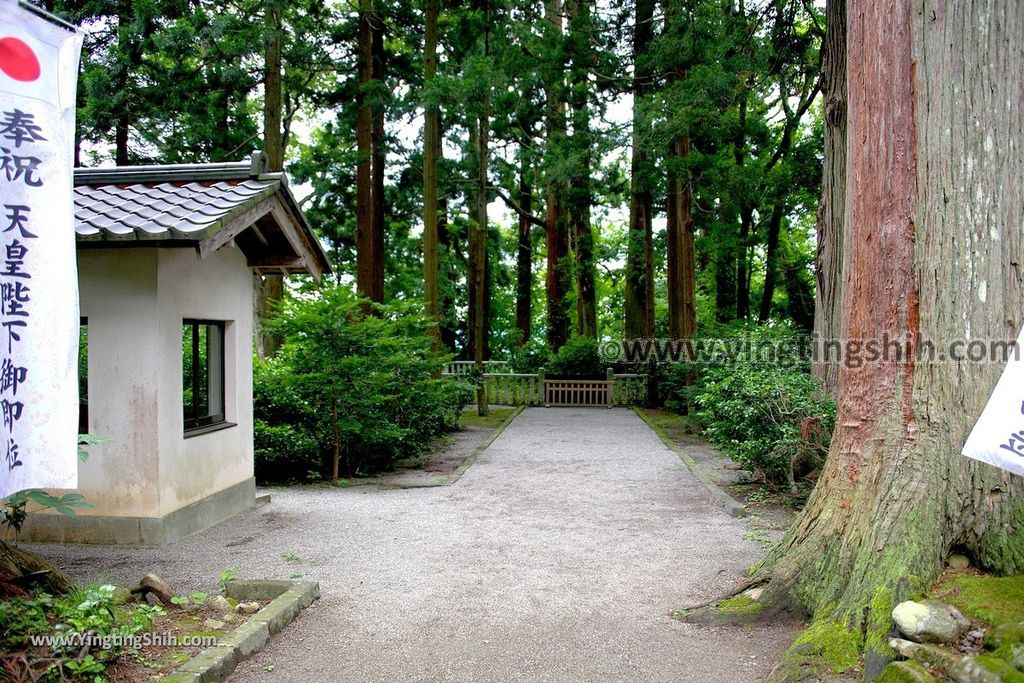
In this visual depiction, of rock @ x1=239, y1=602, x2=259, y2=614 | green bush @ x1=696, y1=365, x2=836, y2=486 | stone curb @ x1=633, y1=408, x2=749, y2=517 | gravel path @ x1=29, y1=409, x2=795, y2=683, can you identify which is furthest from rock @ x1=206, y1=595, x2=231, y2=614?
green bush @ x1=696, y1=365, x2=836, y2=486

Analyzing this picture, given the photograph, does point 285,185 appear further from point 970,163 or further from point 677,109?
point 677,109

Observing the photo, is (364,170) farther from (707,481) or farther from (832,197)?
(707,481)

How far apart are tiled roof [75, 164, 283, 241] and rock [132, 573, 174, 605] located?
284cm

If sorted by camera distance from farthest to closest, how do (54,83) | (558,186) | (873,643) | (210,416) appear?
1. (558,186)
2. (210,416)
3. (873,643)
4. (54,83)

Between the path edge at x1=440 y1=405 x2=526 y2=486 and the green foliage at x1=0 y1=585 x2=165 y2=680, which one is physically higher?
the green foliage at x1=0 y1=585 x2=165 y2=680

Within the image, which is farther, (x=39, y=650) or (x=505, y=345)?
(x=505, y=345)

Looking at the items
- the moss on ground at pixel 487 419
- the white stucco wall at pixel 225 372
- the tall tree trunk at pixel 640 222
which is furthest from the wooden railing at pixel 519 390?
the white stucco wall at pixel 225 372

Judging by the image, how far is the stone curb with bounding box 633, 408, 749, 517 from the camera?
7961 mm

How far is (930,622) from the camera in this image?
11.4 ft

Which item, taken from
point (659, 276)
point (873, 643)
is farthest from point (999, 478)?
point (659, 276)

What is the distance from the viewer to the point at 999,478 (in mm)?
3980

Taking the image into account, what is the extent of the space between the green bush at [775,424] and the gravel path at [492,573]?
0.84 m

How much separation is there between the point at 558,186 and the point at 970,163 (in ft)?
54.2

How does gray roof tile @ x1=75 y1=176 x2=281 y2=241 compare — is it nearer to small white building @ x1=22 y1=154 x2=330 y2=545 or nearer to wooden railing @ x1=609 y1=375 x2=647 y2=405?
small white building @ x1=22 y1=154 x2=330 y2=545
